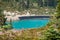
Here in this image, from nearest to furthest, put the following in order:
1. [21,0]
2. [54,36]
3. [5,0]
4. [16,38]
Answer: [54,36] → [16,38] → [5,0] → [21,0]

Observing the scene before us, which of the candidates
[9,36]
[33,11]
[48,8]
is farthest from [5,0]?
[9,36]

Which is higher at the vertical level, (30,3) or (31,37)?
(31,37)

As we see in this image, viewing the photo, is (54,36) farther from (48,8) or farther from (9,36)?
(48,8)

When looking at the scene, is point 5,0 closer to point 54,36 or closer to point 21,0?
point 21,0

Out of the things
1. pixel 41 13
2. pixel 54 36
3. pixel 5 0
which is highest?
pixel 54 36

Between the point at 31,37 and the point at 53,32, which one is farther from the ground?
the point at 53,32

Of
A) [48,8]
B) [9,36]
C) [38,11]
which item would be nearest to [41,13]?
[38,11]

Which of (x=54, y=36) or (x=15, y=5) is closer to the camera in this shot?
(x=54, y=36)

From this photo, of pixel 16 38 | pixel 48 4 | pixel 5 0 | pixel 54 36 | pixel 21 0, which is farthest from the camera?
pixel 48 4

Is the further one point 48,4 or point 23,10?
point 48,4
